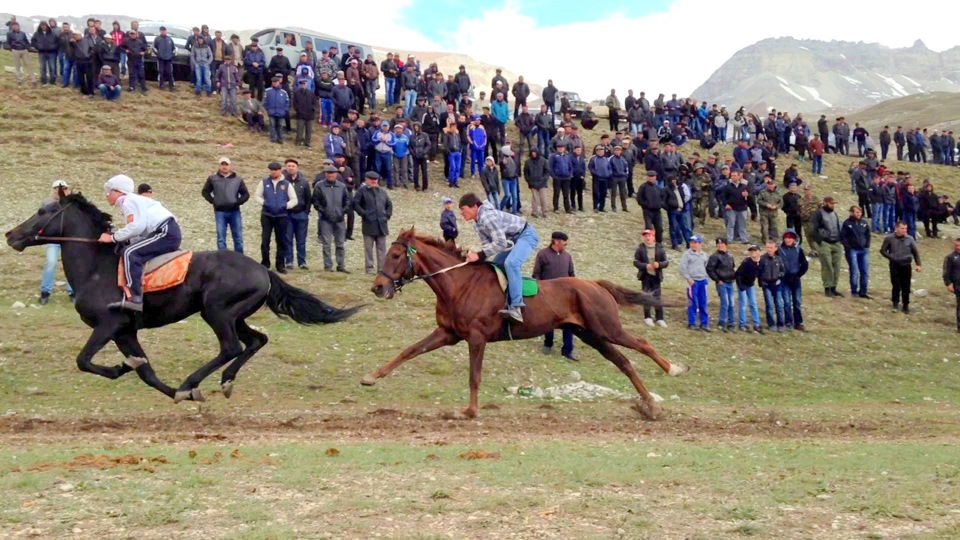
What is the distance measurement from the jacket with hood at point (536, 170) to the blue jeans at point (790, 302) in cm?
948

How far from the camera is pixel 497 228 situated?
14344mm

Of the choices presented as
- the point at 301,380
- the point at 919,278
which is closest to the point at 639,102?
the point at 919,278

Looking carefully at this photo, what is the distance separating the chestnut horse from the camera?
14.2 metres

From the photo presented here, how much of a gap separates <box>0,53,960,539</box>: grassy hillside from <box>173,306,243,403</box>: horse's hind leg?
441 mm

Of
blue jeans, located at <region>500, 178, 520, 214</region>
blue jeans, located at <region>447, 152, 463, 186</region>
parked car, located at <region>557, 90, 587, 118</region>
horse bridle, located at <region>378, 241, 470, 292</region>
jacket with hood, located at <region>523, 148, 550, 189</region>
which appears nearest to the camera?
horse bridle, located at <region>378, 241, 470, 292</region>

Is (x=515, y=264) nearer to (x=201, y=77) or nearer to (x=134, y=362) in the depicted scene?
(x=134, y=362)

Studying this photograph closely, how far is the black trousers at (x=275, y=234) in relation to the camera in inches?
854

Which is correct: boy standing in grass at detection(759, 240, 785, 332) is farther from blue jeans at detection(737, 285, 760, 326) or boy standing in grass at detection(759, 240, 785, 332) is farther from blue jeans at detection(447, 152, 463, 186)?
blue jeans at detection(447, 152, 463, 186)

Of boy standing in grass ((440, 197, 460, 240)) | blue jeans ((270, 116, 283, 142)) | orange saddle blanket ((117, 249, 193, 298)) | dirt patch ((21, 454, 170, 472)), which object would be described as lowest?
dirt patch ((21, 454, 170, 472))

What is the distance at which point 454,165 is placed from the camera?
33844mm

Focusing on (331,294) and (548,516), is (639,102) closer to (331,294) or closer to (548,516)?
(331,294)

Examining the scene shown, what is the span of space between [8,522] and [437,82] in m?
32.1

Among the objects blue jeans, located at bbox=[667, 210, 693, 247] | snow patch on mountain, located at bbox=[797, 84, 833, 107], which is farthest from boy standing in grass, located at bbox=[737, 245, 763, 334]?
snow patch on mountain, located at bbox=[797, 84, 833, 107]

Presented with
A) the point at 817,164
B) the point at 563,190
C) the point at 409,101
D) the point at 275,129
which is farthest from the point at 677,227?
the point at 817,164
